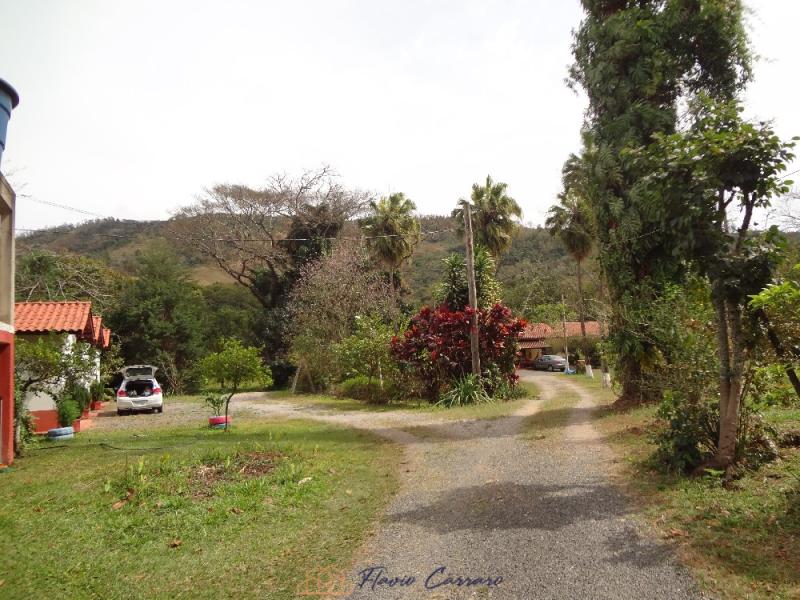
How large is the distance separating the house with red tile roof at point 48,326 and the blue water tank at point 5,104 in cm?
645

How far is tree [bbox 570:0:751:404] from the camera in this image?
43.8ft

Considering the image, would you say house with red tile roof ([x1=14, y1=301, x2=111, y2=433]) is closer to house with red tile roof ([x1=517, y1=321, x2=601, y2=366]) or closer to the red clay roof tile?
the red clay roof tile

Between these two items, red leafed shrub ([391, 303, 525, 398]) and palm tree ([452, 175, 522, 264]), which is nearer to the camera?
red leafed shrub ([391, 303, 525, 398])

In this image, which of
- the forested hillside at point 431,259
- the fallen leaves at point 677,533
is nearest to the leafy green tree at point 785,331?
the fallen leaves at point 677,533

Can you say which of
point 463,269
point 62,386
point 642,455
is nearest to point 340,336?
point 463,269

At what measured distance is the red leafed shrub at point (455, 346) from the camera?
21031 millimetres

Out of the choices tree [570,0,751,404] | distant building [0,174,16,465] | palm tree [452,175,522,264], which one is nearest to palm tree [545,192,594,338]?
palm tree [452,175,522,264]

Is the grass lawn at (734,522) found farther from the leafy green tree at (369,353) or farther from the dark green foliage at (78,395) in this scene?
the leafy green tree at (369,353)

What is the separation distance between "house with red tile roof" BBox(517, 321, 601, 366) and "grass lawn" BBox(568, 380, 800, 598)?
44508 mm

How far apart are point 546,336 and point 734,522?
49920 mm

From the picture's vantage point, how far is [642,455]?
356 inches

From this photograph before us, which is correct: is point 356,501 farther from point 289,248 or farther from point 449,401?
point 289,248

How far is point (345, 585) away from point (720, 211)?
576 centimetres

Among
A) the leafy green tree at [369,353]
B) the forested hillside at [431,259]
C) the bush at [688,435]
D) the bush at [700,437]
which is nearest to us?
the bush at [700,437]
